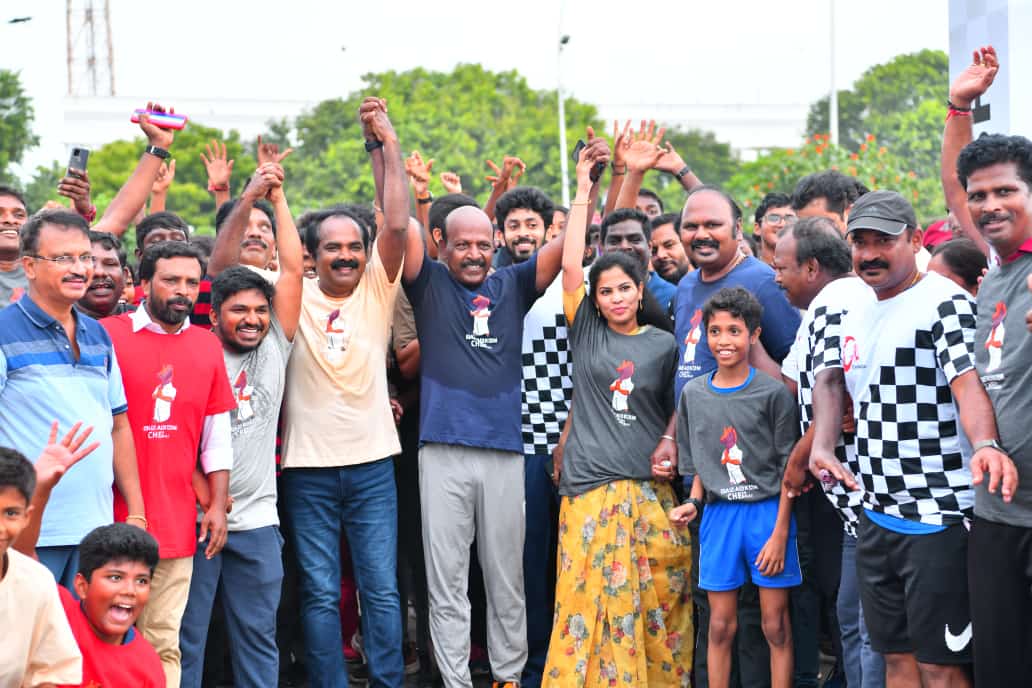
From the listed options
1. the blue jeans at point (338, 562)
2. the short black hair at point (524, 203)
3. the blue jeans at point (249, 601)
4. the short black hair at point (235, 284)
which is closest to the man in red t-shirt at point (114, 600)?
the blue jeans at point (249, 601)

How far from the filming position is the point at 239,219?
653 centimetres

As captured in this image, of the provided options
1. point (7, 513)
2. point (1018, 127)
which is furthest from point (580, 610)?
point (1018, 127)

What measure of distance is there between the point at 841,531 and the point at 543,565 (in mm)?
1724

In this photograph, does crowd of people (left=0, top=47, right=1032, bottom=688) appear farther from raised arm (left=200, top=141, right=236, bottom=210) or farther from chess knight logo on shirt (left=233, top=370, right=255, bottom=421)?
raised arm (left=200, top=141, right=236, bottom=210)

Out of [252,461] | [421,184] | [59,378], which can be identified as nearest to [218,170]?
[421,184]

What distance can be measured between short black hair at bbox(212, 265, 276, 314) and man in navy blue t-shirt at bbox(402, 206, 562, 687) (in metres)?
0.81

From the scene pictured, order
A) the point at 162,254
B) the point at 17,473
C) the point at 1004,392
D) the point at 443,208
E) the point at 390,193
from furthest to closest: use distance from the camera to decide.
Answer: the point at 443,208, the point at 390,193, the point at 162,254, the point at 1004,392, the point at 17,473

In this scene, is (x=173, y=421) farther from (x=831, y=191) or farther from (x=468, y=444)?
(x=831, y=191)

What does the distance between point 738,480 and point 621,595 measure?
34.5 inches

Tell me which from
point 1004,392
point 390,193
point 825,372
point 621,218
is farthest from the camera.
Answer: point 621,218

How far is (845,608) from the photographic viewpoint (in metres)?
5.80

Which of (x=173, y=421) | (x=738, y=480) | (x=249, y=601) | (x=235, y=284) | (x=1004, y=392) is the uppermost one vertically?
(x=235, y=284)

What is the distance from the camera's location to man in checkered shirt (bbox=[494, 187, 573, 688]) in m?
7.00

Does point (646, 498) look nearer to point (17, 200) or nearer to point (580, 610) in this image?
point (580, 610)
